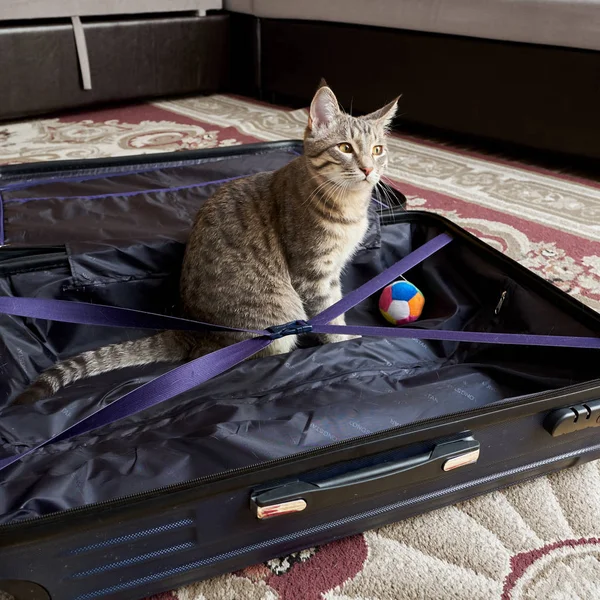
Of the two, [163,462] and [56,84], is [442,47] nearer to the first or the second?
[56,84]

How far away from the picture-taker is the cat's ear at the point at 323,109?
0.99 meters

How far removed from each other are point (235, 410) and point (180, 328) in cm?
18

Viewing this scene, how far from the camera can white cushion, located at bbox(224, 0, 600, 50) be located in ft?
5.68

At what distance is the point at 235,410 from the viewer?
0.83 m

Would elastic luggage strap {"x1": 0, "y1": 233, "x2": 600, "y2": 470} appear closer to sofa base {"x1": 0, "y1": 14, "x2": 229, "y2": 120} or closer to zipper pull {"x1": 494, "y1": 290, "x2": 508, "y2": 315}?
zipper pull {"x1": 494, "y1": 290, "x2": 508, "y2": 315}

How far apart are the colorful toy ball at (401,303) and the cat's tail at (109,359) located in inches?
15.8

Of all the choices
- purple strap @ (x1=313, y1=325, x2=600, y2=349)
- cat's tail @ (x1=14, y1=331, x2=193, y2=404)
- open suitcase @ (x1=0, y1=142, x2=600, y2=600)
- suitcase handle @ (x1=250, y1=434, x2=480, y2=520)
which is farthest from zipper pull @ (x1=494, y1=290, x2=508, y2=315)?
cat's tail @ (x1=14, y1=331, x2=193, y2=404)

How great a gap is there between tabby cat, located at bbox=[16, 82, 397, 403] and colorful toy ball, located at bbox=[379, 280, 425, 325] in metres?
0.12

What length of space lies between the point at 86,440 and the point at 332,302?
512 mm

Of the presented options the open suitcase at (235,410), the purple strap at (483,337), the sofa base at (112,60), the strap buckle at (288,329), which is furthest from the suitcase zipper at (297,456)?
the sofa base at (112,60)

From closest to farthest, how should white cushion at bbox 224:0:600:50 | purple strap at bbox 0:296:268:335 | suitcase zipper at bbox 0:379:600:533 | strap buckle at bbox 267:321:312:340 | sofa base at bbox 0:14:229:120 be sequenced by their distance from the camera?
suitcase zipper at bbox 0:379:600:533, purple strap at bbox 0:296:268:335, strap buckle at bbox 267:321:312:340, white cushion at bbox 224:0:600:50, sofa base at bbox 0:14:229:120

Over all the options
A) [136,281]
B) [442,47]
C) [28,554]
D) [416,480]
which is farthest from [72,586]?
[442,47]

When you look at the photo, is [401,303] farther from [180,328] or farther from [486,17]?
[486,17]

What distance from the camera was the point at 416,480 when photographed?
68 centimetres
